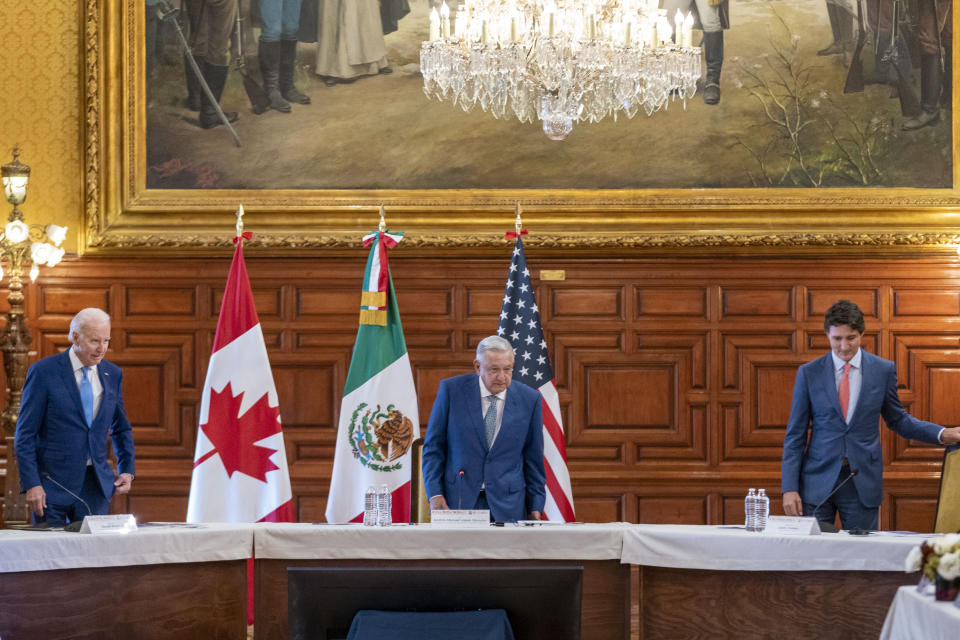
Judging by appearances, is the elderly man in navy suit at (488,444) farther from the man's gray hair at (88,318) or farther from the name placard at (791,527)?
the man's gray hair at (88,318)

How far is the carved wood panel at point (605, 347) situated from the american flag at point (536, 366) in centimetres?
65

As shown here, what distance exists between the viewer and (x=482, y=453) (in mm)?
5004

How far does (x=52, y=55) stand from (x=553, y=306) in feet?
12.2

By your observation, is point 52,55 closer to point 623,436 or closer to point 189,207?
point 189,207

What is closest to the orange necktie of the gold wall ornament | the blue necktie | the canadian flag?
the canadian flag

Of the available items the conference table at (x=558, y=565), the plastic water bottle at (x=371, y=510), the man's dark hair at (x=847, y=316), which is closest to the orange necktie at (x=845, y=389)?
the man's dark hair at (x=847, y=316)

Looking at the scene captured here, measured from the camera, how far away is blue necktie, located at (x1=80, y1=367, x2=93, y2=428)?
17.2ft

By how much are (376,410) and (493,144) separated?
6.58 ft

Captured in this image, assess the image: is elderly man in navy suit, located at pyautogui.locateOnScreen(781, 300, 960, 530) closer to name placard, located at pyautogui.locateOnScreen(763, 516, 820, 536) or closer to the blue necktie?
name placard, located at pyautogui.locateOnScreen(763, 516, 820, 536)

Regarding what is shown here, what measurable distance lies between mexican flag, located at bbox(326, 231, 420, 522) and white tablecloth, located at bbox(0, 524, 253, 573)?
2.08 meters

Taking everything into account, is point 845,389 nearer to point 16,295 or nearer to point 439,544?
point 439,544

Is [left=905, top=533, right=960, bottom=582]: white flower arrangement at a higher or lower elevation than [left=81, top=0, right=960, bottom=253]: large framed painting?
lower

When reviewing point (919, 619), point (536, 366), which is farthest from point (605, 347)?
point (919, 619)

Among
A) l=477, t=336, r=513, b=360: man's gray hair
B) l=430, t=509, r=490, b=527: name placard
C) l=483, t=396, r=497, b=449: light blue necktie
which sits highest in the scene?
l=477, t=336, r=513, b=360: man's gray hair
